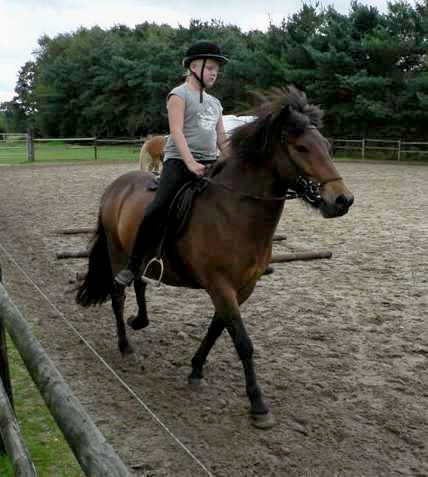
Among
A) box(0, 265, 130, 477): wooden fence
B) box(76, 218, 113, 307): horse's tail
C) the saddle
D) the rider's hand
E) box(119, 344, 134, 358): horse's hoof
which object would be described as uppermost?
the rider's hand

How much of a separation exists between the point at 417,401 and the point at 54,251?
6.24 metres

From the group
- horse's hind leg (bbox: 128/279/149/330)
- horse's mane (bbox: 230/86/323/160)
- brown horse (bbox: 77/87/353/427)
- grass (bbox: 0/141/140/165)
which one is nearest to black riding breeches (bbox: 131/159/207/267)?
brown horse (bbox: 77/87/353/427)

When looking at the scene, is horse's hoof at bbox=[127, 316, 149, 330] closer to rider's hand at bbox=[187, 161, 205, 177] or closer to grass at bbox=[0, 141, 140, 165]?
rider's hand at bbox=[187, 161, 205, 177]

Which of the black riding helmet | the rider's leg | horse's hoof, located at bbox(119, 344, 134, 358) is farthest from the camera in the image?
horse's hoof, located at bbox(119, 344, 134, 358)

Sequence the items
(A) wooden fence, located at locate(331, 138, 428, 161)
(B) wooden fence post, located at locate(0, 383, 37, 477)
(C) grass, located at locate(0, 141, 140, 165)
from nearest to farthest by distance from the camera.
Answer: (B) wooden fence post, located at locate(0, 383, 37, 477) < (A) wooden fence, located at locate(331, 138, 428, 161) < (C) grass, located at locate(0, 141, 140, 165)

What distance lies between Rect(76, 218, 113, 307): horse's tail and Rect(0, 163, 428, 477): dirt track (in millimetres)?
363

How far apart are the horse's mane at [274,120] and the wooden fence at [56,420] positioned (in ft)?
5.89

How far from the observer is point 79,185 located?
17938 mm

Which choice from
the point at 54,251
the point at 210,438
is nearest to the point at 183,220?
the point at 210,438

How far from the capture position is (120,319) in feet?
15.9

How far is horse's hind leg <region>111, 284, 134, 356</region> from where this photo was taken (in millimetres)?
4750

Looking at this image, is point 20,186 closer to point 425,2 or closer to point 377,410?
point 377,410

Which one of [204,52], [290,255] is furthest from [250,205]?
[290,255]

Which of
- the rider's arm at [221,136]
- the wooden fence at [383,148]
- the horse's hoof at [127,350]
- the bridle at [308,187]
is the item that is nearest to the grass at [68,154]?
the wooden fence at [383,148]
